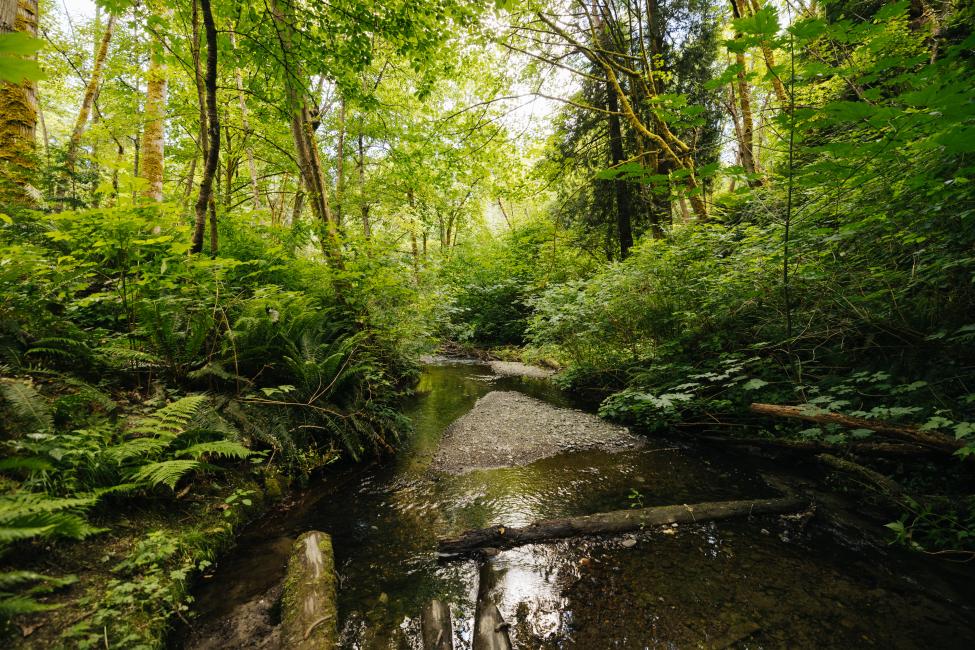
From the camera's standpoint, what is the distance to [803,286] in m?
3.99

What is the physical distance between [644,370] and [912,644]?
390 centimetres

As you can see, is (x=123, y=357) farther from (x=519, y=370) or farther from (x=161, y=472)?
(x=519, y=370)

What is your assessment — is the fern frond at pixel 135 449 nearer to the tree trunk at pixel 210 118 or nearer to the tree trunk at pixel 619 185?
the tree trunk at pixel 210 118

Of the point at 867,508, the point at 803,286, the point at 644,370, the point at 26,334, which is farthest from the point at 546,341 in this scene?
the point at 26,334

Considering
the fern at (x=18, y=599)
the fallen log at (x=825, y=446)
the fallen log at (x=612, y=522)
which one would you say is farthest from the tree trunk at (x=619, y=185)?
the fern at (x=18, y=599)

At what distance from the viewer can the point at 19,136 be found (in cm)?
498

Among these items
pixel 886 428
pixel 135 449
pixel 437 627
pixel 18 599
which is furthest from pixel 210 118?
pixel 886 428

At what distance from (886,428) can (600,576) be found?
8.22 ft

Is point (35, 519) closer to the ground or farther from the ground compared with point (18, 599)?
farther from the ground

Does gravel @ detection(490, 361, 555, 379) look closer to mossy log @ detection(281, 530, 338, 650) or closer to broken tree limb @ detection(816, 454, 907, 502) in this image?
broken tree limb @ detection(816, 454, 907, 502)

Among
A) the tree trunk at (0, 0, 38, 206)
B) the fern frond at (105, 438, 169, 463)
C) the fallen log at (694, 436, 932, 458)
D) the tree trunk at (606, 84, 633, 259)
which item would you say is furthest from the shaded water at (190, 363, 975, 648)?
the tree trunk at (606, 84, 633, 259)

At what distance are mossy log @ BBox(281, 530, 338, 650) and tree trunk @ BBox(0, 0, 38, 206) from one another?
5.78m

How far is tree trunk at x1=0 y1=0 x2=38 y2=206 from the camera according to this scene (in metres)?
4.72

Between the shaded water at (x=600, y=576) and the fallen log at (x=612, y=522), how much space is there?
0.10 meters
